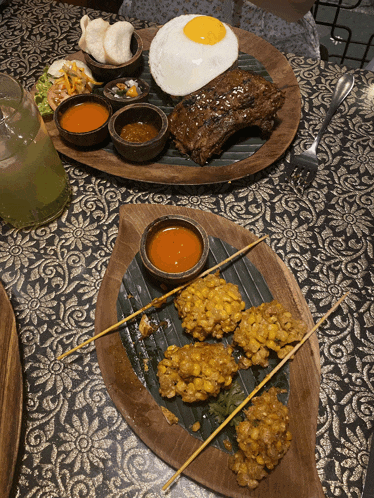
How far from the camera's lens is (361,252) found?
10.4 feet

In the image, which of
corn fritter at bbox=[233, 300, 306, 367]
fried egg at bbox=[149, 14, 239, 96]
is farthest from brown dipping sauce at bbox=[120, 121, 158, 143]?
corn fritter at bbox=[233, 300, 306, 367]

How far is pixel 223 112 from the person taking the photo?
3.25 meters

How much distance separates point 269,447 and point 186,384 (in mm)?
601

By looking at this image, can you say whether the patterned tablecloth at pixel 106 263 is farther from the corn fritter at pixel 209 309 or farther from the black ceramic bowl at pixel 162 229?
the corn fritter at pixel 209 309

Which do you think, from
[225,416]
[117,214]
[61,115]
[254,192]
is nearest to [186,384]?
[225,416]

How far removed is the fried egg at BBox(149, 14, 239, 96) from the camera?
3617 mm

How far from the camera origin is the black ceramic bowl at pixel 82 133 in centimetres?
322

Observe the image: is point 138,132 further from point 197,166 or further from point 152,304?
point 152,304

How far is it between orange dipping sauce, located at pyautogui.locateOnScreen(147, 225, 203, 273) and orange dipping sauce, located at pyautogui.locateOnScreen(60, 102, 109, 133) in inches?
53.6

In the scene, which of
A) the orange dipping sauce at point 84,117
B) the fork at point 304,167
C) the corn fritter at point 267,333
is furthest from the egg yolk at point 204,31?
the corn fritter at point 267,333

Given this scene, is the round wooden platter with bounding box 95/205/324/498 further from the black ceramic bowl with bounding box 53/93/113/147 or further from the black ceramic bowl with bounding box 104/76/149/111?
the black ceramic bowl with bounding box 104/76/149/111

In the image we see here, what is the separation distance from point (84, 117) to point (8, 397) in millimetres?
2482

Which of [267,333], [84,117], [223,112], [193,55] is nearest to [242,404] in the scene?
[267,333]

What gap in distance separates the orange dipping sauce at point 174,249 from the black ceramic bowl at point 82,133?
1.15 m
